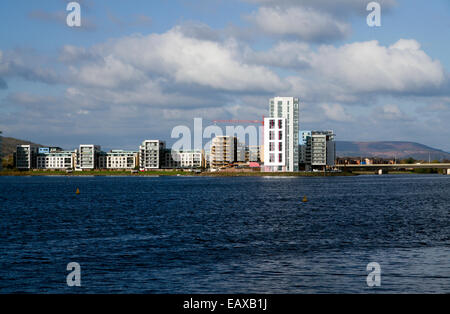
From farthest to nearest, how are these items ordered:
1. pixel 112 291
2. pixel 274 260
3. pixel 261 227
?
pixel 261 227, pixel 274 260, pixel 112 291

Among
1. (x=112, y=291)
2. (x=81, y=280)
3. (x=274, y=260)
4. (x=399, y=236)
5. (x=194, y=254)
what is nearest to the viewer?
(x=112, y=291)

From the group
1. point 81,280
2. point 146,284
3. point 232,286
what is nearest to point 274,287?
point 232,286

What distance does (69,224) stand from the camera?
5388cm

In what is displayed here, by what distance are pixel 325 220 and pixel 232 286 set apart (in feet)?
108

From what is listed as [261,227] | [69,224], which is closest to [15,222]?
[69,224]

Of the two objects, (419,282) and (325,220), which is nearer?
(419,282)

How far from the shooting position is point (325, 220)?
56062mm

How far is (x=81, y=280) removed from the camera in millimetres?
26500

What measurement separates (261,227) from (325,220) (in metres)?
10.00

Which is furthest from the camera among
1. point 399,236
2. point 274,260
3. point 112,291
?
point 399,236

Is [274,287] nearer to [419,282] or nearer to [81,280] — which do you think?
[419,282]
